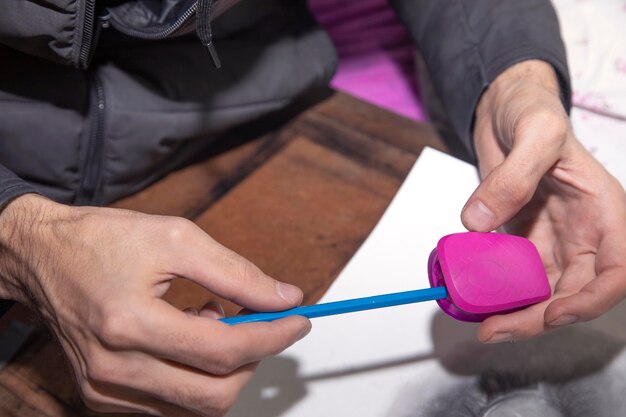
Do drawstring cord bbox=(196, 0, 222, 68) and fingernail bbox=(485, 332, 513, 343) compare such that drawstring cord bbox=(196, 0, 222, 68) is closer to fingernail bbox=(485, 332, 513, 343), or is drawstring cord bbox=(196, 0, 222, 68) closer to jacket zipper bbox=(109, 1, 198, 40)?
jacket zipper bbox=(109, 1, 198, 40)

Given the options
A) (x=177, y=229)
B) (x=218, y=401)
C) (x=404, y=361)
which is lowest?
(x=404, y=361)

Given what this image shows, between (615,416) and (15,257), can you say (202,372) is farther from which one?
(615,416)

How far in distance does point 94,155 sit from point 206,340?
0.32 m

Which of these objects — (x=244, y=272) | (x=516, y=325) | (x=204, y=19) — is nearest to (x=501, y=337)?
(x=516, y=325)

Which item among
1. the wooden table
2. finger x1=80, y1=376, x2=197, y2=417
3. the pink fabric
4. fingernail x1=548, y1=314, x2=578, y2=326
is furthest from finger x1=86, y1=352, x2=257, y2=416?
the pink fabric

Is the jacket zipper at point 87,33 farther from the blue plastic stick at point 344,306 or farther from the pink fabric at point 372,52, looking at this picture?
the pink fabric at point 372,52

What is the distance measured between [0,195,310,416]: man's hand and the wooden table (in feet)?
0.39

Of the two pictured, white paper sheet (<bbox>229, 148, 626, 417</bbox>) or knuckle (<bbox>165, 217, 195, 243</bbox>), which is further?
white paper sheet (<bbox>229, 148, 626, 417</bbox>)

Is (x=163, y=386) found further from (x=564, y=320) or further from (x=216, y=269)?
(x=564, y=320)

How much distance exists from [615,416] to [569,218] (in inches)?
6.8

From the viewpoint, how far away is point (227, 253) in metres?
0.43

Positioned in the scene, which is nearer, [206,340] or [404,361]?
[206,340]

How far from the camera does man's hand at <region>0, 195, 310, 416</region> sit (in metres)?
0.40

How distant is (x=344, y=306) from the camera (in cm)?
46
